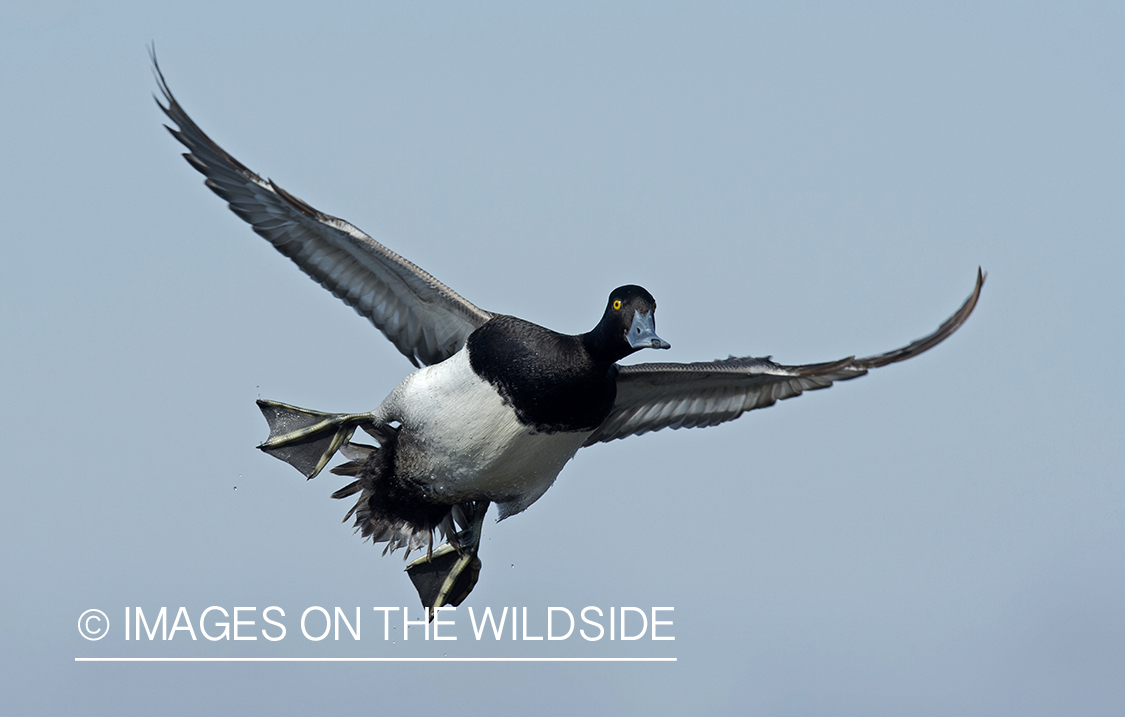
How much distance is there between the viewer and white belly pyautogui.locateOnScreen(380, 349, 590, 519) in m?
9.12

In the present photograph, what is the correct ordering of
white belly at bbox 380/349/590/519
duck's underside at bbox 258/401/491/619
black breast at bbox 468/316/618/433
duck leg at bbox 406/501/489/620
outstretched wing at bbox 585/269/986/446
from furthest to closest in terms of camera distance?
duck leg at bbox 406/501/489/620
duck's underside at bbox 258/401/491/619
outstretched wing at bbox 585/269/986/446
white belly at bbox 380/349/590/519
black breast at bbox 468/316/618/433

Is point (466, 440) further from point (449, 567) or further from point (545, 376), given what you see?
point (449, 567)

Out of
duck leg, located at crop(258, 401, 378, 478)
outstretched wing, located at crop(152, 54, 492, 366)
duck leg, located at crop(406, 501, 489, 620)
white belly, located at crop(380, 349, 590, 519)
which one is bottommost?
duck leg, located at crop(406, 501, 489, 620)

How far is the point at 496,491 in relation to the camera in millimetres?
9820

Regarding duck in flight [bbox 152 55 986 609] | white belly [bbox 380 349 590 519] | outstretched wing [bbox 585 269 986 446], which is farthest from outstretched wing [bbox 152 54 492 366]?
outstretched wing [bbox 585 269 986 446]

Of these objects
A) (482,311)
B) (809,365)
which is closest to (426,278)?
(482,311)

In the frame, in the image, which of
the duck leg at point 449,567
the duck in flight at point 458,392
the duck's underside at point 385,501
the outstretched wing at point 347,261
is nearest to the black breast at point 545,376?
the duck in flight at point 458,392

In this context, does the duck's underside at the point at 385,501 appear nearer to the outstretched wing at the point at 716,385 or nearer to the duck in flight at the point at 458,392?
the duck in flight at the point at 458,392

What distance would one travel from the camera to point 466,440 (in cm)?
919

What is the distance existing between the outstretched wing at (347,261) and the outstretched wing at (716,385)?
1.46 meters

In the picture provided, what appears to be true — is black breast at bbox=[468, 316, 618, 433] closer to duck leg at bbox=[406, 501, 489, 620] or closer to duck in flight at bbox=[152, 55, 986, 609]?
duck in flight at bbox=[152, 55, 986, 609]

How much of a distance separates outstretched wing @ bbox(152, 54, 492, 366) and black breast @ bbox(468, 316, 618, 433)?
756 mm

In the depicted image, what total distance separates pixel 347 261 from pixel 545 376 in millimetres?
1956

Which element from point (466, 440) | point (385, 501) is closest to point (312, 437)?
point (385, 501)
